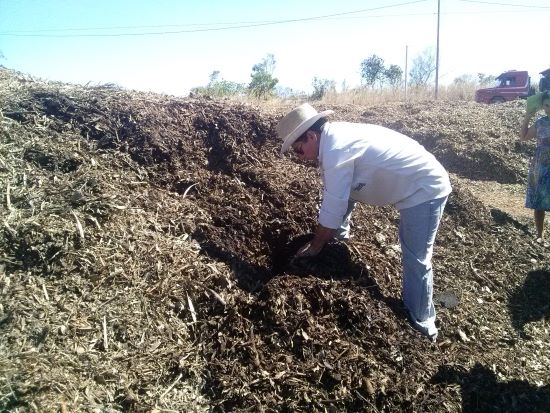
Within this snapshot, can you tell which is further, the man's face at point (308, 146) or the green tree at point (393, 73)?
the green tree at point (393, 73)

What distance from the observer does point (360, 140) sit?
277cm

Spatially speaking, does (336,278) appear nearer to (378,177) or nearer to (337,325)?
(337,325)

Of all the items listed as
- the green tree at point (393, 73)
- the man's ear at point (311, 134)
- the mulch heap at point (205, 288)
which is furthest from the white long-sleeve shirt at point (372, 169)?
the green tree at point (393, 73)

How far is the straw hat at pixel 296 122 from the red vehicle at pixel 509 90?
20020 millimetres

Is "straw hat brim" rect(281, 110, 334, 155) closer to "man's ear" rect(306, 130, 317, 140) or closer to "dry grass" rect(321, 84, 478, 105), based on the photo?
"man's ear" rect(306, 130, 317, 140)

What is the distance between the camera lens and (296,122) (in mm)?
2840

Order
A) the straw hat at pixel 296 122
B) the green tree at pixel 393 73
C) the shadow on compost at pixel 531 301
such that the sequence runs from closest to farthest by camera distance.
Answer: the straw hat at pixel 296 122 → the shadow on compost at pixel 531 301 → the green tree at pixel 393 73

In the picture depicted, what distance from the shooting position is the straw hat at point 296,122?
2787 mm

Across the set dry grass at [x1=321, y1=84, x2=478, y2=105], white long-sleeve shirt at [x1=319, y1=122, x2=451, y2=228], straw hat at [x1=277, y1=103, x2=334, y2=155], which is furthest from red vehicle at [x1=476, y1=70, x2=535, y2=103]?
straw hat at [x1=277, y1=103, x2=334, y2=155]

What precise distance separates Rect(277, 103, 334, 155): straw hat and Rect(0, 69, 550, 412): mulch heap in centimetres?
87

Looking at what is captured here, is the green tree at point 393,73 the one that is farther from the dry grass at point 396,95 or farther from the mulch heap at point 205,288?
the mulch heap at point 205,288

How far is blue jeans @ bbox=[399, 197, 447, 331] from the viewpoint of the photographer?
9.21ft

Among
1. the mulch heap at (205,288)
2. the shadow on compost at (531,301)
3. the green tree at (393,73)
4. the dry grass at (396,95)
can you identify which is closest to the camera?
the mulch heap at (205,288)

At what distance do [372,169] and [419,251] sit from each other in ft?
2.20
